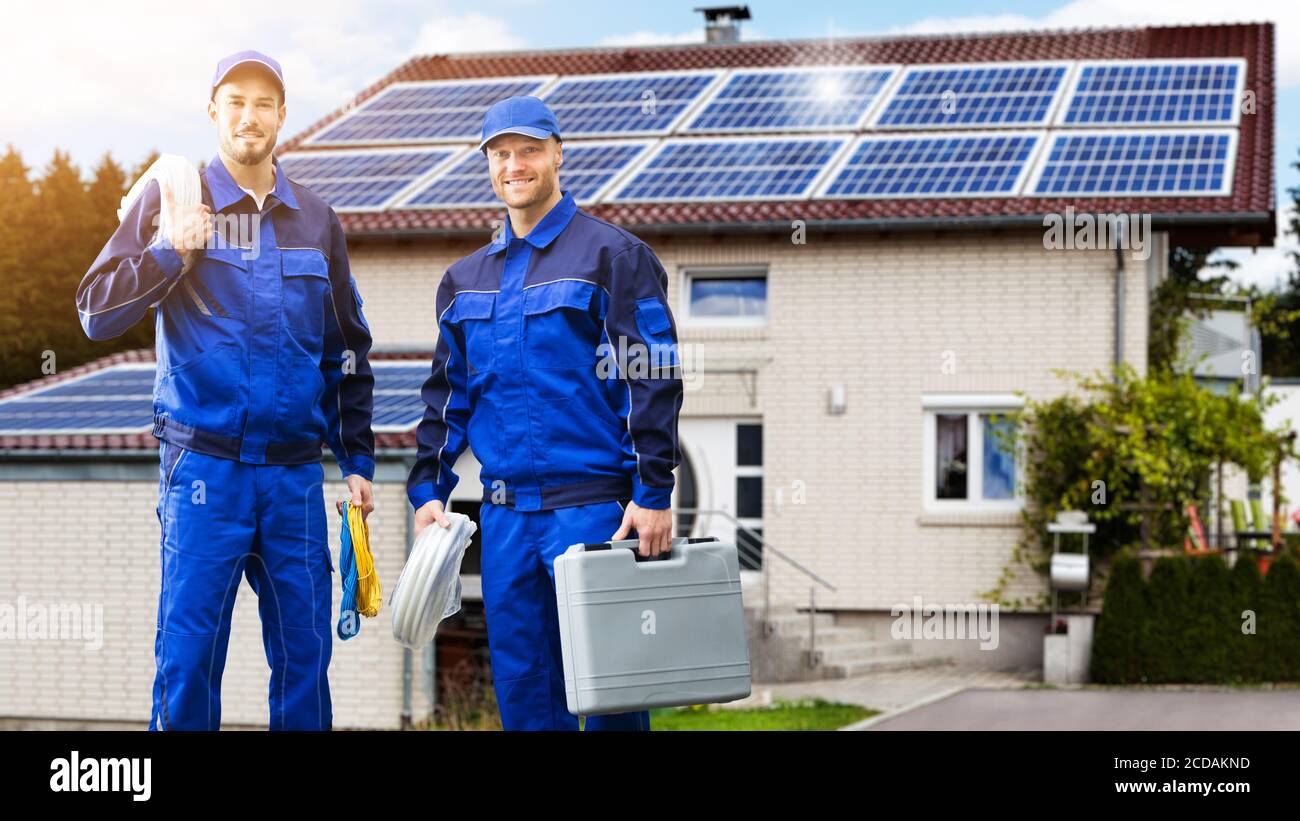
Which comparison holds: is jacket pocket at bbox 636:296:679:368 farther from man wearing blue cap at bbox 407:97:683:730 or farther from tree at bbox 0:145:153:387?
tree at bbox 0:145:153:387

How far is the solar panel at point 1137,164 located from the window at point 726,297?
3.39m

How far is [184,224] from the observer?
4605mm

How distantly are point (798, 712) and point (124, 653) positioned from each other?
5.87m

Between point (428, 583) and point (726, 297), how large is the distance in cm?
1438

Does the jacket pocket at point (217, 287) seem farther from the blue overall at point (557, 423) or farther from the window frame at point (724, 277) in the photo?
the window frame at point (724, 277)

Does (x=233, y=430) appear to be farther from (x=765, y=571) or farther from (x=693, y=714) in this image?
(x=765, y=571)

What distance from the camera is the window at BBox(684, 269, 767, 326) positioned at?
745 inches

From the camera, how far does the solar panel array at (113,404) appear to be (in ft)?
45.1

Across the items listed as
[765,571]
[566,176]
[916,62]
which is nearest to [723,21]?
[916,62]

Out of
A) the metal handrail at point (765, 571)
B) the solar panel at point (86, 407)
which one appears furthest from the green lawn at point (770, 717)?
the solar panel at point (86, 407)

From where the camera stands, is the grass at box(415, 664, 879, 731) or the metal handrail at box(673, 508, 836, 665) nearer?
the grass at box(415, 664, 879, 731)

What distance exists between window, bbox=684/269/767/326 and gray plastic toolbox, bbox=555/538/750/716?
14.2 m

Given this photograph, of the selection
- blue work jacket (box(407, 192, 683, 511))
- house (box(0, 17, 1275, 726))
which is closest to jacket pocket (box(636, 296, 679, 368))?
blue work jacket (box(407, 192, 683, 511))
